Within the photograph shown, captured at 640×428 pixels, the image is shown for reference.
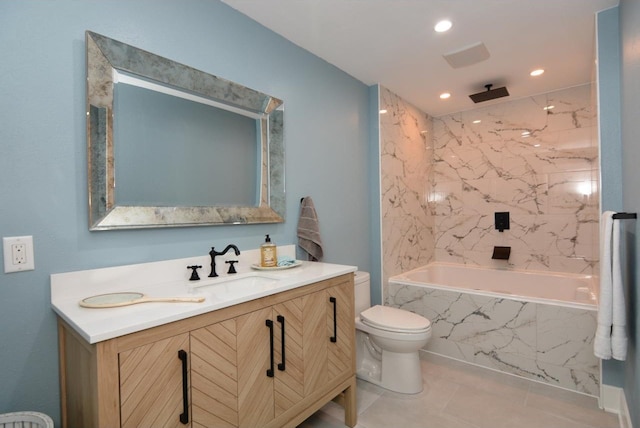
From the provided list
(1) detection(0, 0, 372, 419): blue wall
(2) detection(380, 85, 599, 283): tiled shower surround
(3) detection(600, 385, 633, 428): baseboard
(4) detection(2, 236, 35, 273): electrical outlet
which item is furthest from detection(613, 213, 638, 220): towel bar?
(4) detection(2, 236, 35, 273): electrical outlet

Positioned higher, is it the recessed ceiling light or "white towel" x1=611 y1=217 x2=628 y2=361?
the recessed ceiling light

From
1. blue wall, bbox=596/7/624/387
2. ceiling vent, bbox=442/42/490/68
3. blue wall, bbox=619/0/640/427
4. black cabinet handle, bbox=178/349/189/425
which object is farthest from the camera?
ceiling vent, bbox=442/42/490/68

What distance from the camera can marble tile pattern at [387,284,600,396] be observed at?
7.45 ft

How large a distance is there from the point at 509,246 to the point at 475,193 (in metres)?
0.68

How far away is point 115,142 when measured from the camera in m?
1.45

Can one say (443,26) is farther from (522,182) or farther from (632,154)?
(522,182)

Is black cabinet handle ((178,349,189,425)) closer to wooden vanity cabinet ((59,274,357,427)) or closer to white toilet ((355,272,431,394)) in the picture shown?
wooden vanity cabinet ((59,274,357,427))

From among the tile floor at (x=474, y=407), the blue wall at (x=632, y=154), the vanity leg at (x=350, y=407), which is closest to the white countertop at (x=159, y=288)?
the vanity leg at (x=350, y=407)

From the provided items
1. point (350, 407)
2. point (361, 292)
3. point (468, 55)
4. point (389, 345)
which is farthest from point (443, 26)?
point (350, 407)

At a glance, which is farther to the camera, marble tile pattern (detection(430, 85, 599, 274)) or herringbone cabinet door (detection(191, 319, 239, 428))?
marble tile pattern (detection(430, 85, 599, 274))

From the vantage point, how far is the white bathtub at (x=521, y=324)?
2.28 metres

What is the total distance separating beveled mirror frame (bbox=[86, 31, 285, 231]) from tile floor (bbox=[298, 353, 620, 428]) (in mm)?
1324

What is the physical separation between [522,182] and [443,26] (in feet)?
6.92

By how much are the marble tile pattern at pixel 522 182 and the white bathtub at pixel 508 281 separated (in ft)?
0.43
